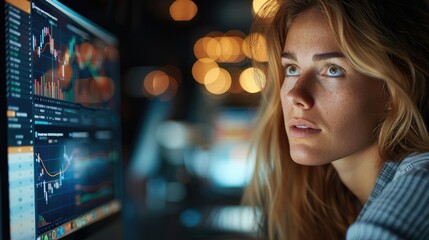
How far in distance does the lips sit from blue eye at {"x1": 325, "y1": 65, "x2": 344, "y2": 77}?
0.45 feet

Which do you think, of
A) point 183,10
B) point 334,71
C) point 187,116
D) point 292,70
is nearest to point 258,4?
point 292,70

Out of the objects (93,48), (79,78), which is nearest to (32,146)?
(79,78)

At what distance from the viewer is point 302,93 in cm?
118

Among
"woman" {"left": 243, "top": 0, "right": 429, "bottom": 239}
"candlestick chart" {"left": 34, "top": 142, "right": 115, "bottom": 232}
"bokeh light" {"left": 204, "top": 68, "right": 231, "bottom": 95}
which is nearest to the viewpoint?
"candlestick chart" {"left": 34, "top": 142, "right": 115, "bottom": 232}

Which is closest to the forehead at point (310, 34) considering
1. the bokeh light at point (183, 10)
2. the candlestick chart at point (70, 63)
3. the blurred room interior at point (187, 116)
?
the candlestick chart at point (70, 63)

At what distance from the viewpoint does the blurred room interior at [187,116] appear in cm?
291

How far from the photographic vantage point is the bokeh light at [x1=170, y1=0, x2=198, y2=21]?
329 centimetres

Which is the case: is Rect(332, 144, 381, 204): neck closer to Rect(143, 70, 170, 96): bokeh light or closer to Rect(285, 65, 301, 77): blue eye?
Rect(285, 65, 301, 77): blue eye

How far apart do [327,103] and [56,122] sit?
2.18 ft

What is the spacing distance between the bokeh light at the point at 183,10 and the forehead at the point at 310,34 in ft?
6.83

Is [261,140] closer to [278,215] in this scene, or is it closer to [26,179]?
[278,215]

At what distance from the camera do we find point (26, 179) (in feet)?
2.85

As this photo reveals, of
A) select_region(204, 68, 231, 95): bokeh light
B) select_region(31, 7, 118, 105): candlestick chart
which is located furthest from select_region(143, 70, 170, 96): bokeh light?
select_region(31, 7, 118, 105): candlestick chart

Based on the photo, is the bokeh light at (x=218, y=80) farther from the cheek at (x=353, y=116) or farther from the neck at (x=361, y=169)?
the cheek at (x=353, y=116)
